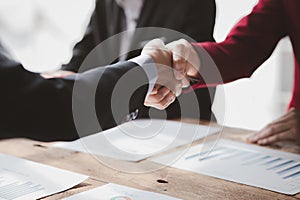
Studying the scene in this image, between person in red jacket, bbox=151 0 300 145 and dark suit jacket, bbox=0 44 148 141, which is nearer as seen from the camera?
dark suit jacket, bbox=0 44 148 141

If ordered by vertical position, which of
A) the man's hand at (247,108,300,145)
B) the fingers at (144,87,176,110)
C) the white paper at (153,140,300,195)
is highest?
the fingers at (144,87,176,110)

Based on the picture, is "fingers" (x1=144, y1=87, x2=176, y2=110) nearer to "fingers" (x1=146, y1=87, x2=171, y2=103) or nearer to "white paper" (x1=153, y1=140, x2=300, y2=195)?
"fingers" (x1=146, y1=87, x2=171, y2=103)

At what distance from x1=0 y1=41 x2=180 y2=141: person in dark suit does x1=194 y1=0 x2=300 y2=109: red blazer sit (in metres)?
0.38

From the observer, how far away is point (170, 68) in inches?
35.9

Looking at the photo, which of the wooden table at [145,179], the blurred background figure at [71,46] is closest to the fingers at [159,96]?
the wooden table at [145,179]

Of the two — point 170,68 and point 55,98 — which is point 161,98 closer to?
point 170,68

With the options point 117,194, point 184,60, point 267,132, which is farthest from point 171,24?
point 117,194

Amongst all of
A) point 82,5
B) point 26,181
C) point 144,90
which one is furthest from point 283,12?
point 82,5

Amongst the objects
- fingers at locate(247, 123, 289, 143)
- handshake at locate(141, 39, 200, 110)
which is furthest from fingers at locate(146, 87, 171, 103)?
fingers at locate(247, 123, 289, 143)

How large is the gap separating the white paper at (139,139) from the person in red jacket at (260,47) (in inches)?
5.2

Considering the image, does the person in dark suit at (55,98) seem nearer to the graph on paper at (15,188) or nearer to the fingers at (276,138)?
the graph on paper at (15,188)

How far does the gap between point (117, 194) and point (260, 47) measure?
1.82 feet

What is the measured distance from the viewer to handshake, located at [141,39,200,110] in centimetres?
88

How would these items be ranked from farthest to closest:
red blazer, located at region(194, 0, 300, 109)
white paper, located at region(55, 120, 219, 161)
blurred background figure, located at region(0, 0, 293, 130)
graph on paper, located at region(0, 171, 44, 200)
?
blurred background figure, located at region(0, 0, 293, 130) < red blazer, located at region(194, 0, 300, 109) < white paper, located at region(55, 120, 219, 161) < graph on paper, located at region(0, 171, 44, 200)
